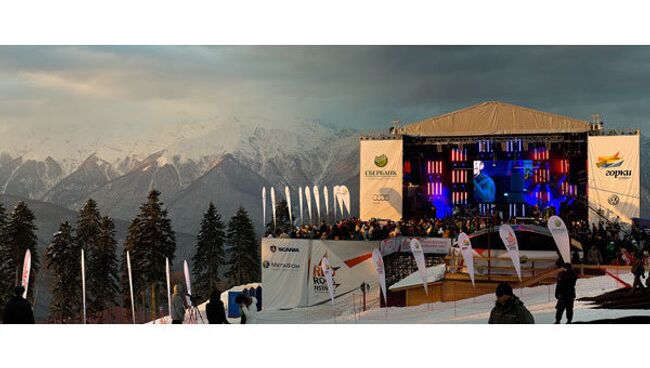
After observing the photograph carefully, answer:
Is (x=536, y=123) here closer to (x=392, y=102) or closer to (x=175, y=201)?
(x=392, y=102)

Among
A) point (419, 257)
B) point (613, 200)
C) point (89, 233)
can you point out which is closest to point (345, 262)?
point (419, 257)

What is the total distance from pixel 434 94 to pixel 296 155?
5.11 metres

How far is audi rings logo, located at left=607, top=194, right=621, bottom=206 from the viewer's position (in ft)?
75.7

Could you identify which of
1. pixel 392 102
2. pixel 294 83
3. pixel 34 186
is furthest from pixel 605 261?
pixel 34 186

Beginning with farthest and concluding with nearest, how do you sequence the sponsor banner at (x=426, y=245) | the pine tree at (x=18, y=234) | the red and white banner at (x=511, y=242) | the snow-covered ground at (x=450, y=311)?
the pine tree at (x=18, y=234), the sponsor banner at (x=426, y=245), the red and white banner at (x=511, y=242), the snow-covered ground at (x=450, y=311)

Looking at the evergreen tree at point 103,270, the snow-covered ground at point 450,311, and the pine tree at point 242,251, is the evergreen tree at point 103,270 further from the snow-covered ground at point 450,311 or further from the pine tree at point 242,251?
the snow-covered ground at point 450,311

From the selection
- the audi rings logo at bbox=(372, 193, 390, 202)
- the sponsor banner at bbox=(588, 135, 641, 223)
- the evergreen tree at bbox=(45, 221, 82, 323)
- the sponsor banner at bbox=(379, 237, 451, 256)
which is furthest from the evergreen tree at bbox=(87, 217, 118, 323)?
the sponsor banner at bbox=(588, 135, 641, 223)

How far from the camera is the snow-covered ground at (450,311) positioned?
548 inches

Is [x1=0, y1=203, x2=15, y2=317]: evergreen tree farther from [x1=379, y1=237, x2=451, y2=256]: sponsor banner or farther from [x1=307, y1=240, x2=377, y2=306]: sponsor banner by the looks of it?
[x1=379, y1=237, x2=451, y2=256]: sponsor banner

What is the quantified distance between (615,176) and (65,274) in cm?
1868

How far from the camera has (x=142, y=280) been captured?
2669cm

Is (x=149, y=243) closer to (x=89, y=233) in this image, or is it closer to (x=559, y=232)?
(x=89, y=233)

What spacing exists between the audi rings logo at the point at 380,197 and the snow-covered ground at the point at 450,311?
6141mm

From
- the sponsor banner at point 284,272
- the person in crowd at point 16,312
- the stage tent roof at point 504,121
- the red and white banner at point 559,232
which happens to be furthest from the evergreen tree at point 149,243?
the person in crowd at point 16,312
